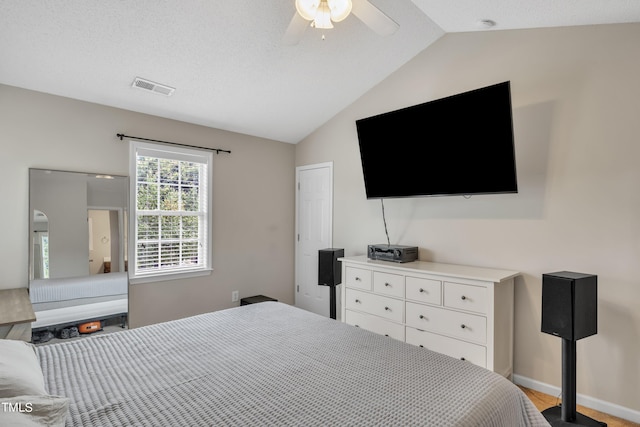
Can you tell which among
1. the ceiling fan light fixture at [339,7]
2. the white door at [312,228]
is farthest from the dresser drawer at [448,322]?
the ceiling fan light fixture at [339,7]

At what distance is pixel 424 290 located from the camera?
2791 mm

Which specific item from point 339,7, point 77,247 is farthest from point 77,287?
point 339,7

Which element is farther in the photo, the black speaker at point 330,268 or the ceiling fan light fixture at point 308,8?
the black speaker at point 330,268

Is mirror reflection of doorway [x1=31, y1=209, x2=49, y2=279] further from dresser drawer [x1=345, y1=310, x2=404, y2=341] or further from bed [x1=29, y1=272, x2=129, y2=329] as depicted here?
dresser drawer [x1=345, y1=310, x2=404, y2=341]

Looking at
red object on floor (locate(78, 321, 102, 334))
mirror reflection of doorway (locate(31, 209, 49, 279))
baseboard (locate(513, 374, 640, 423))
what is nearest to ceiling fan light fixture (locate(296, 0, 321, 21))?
mirror reflection of doorway (locate(31, 209, 49, 279))

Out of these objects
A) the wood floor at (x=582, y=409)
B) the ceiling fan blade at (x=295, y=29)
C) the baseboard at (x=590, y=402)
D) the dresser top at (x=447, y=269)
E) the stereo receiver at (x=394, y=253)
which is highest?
the ceiling fan blade at (x=295, y=29)

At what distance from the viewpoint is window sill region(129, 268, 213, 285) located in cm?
343

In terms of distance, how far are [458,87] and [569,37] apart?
835mm

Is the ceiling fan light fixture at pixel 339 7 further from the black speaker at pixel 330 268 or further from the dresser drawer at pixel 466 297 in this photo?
the black speaker at pixel 330 268

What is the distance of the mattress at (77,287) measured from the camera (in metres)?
2.89

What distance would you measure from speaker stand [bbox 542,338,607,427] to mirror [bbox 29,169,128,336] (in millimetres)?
3553

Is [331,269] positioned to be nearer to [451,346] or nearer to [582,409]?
[451,346]

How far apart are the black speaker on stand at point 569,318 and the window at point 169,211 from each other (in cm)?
322

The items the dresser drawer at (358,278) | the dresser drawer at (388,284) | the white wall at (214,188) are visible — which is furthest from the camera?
the dresser drawer at (358,278)
